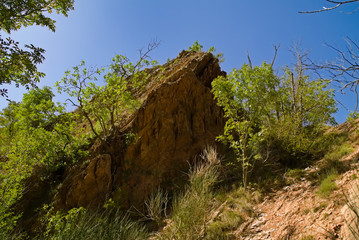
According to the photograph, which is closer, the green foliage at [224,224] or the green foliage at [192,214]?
the green foliage at [192,214]

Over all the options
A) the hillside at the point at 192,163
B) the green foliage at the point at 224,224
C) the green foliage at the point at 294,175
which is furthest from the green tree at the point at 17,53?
the green foliage at the point at 294,175

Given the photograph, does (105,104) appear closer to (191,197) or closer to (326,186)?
(191,197)

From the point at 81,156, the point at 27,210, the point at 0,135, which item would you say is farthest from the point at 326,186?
the point at 0,135

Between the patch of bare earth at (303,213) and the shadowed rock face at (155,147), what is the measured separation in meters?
3.85

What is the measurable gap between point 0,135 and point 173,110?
11.9 m

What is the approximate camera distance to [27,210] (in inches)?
384

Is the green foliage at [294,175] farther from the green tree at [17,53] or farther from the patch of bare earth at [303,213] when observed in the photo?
the green tree at [17,53]

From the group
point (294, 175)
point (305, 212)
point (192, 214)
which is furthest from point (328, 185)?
point (192, 214)

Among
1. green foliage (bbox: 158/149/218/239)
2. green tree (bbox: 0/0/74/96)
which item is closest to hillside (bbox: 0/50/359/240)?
green foliage (bbox: 158/149/218/239)

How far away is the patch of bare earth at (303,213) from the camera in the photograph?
4660 millimetres

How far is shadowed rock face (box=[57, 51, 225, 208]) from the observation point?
9.73m

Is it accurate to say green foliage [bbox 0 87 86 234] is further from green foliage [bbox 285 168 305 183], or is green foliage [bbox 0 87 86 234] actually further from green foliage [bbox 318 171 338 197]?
green foliage [bbox 318 171 338 197]

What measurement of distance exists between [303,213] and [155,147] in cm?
762

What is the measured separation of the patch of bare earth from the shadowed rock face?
152 inches
